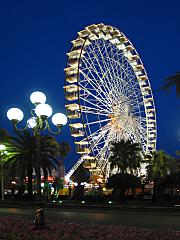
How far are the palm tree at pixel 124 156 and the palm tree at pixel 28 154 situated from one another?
7199 millimetres

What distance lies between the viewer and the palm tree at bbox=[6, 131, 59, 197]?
45.5 m

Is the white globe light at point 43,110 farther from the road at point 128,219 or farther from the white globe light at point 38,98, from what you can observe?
the road at point 128,219

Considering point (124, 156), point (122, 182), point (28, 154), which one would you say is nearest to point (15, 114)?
point (122, 182)

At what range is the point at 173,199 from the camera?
3788cm

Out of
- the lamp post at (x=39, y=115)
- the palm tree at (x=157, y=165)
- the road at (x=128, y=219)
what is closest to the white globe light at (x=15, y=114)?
the lamp post at (x=39, y=115)

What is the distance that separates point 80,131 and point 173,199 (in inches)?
Answer: 564

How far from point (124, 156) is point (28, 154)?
38.5ft

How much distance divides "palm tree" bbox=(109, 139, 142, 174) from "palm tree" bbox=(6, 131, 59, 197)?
720 centimetres

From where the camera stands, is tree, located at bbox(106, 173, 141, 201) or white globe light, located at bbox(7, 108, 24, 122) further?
tree, located at bbox(106, 173, 141, 201)

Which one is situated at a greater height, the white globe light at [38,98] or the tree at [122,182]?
the white globe light at [38,98]

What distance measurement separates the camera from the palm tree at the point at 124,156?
49.4m

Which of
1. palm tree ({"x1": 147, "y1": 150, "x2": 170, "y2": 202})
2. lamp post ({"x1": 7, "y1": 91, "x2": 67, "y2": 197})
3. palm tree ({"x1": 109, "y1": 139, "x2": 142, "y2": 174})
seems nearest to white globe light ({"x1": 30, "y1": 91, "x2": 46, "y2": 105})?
lamp post ({"x1": 7, "y1": 91, "x2": 67, "y2": 197})

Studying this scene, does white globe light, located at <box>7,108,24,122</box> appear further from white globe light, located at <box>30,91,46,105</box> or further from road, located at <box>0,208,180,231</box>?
road, located at <box>0,208,180,231</box>

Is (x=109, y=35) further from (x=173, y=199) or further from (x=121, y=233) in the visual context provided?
(x=121, y=233)
